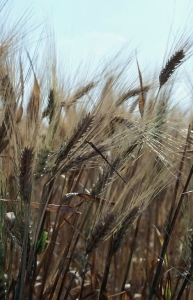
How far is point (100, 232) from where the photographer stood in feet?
4.48

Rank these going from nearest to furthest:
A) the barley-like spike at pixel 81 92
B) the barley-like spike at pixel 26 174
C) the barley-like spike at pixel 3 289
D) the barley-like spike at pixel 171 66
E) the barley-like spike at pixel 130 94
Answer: the barley-like spike at pixel 26 174, the barley-like spike at pixel 3 289, the barley-like spike at pixel 130 94, the barley-like spike at pixel 81 92, the barley-like spike at pixel 171 66

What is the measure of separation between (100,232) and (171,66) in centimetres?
66

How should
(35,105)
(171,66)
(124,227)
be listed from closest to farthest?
1. (35,105)
2. (124,227)
3. (171,66)

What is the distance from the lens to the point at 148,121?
1.48 meters

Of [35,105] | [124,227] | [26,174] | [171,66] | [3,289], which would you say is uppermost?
[171,66]

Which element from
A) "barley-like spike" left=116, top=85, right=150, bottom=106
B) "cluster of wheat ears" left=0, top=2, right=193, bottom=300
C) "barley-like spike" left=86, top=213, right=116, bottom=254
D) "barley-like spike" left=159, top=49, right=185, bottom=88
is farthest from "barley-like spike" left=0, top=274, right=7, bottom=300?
"barley-like spike" left=159, top=49, right=185, bottom=88

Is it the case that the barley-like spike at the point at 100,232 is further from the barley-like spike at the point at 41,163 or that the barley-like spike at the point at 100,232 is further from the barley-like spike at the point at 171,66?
the barley-like spike at the point at 171,66

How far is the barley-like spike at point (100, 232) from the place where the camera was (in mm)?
1366

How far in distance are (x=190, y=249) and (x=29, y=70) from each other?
74cm

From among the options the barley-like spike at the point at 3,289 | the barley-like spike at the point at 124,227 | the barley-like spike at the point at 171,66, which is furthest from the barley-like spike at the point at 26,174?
the barley-like spike at the point at 171,66

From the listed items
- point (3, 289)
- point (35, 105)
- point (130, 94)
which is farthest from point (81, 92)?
point (3, 289)

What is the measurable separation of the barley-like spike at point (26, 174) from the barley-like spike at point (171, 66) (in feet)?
2.23

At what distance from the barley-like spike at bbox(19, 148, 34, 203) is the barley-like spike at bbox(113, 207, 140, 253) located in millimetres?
360

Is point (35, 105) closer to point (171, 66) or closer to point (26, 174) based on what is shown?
point (26, 174)
